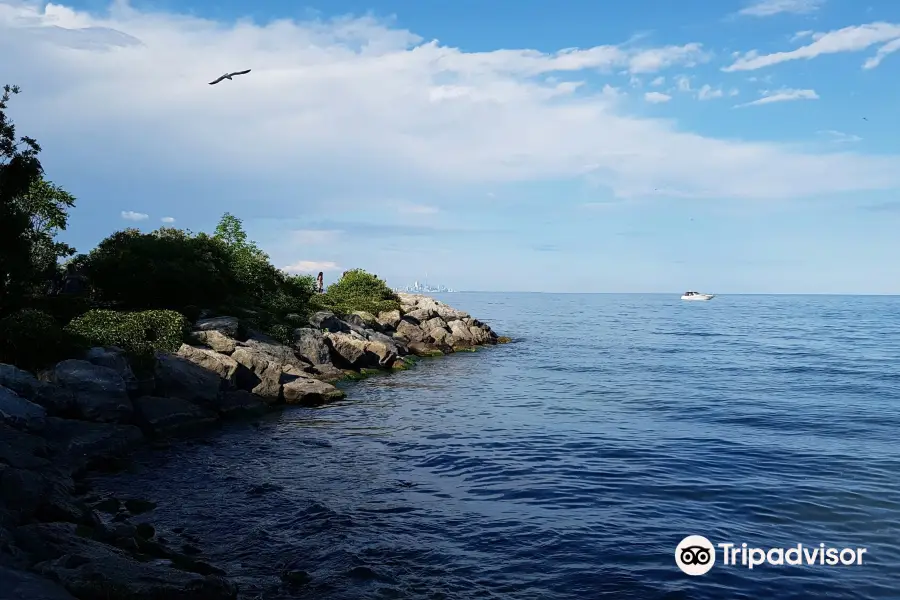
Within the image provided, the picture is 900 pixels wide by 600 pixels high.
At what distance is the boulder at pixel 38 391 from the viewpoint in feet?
60.5

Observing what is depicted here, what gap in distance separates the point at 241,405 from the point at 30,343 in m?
8.06

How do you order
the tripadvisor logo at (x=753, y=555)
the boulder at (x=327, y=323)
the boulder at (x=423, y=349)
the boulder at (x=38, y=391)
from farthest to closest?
1. the boulder at (x=423, y=349)
2. the boulder at (x=327, y=323)
3. the boulder at (x=38, y=391)
4. the tripadvisor logo at (x=753, y=555)

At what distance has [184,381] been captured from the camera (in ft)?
81.0

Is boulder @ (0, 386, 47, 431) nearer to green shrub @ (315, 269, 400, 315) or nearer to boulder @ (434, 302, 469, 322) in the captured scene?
green shrub @ (315, 269, 400, 315)

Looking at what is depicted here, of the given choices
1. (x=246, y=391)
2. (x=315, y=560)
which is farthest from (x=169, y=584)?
(x=246, y=391)

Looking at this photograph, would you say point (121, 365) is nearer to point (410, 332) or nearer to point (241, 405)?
point (241, 405)

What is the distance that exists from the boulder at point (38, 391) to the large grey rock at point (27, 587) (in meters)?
12.3

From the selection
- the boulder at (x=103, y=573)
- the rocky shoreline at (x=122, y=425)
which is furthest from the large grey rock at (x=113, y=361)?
the boulder at (x=103, y=573)

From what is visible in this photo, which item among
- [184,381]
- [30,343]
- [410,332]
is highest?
[30,343]

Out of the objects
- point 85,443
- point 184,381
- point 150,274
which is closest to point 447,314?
point 150,274

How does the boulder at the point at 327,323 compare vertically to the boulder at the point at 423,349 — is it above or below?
above

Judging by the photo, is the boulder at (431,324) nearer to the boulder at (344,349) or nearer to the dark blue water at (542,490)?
the boulder at (344,349)

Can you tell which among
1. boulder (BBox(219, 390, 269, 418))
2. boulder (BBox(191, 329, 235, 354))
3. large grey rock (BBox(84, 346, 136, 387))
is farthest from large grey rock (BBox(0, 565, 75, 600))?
boulder (BBox(191, 329, 235, 354))

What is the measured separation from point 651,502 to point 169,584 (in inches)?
442
